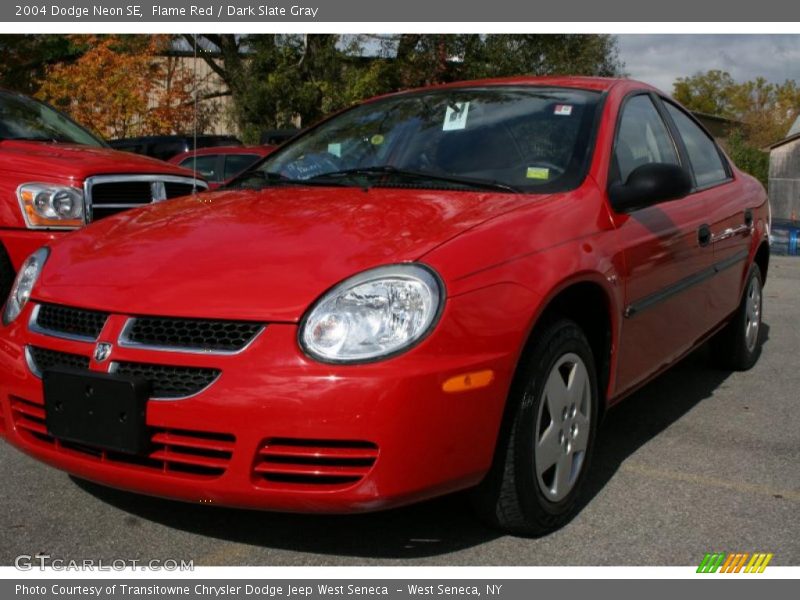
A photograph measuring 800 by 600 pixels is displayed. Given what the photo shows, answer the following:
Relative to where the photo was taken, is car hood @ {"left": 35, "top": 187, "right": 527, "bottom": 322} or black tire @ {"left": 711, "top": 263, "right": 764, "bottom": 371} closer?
car hood @ {"left": 35, "top": 187, "right": 527, "bottom": 322}

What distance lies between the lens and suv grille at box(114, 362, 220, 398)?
271cm

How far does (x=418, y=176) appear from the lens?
12.3ft

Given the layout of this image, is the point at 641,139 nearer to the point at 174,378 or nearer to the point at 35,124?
the point at 174,378


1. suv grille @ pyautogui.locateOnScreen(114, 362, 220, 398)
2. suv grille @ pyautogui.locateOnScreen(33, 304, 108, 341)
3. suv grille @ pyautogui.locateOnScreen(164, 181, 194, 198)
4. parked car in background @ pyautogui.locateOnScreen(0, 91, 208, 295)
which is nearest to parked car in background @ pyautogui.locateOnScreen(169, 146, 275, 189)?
parked car in background @ pyautogui.locateOnScreen(0, 91, 208, 295)

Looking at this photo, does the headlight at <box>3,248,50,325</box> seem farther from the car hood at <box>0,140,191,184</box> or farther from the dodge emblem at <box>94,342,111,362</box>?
the car hood at <box>0,140,191,184</box>

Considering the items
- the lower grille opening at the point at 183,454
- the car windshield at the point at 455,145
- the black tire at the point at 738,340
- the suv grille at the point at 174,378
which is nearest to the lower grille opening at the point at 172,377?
the suv grille at the point at 174,378

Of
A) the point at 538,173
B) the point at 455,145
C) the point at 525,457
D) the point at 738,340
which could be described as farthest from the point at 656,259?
the point at 738,340

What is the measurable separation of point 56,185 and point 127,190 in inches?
21.5

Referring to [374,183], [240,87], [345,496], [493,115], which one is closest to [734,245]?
[493,115]

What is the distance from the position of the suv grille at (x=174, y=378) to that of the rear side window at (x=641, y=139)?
6.32 ft

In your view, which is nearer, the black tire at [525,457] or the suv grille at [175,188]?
the black tire at [525,457]

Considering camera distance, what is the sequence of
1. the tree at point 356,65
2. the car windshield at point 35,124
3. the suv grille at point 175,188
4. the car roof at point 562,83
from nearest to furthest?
the car roof at point 562,83, the suv grille at point 175,188, the car windshield at point 35,124, the tree at point 356,65

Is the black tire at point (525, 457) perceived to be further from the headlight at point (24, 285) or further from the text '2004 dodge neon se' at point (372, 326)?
the headlight at point (24, 285)

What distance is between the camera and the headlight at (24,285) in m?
3.31
